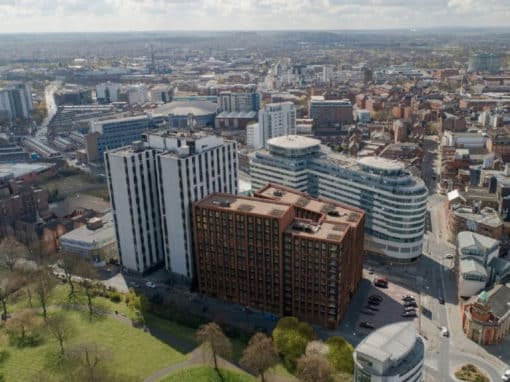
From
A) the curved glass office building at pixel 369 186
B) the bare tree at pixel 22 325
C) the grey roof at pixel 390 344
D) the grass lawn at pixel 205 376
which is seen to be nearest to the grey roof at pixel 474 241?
the curved glass office building at pixel 369 186

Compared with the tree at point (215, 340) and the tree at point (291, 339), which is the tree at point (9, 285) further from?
the tree at point (291, 339)

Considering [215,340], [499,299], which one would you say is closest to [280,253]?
[215,340]

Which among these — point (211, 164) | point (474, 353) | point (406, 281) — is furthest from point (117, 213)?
point (474, 353)

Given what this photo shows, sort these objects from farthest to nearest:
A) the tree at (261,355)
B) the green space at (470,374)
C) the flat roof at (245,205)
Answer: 1. the flat roof at (245,205)
2. the green space at (470,374)
3. the tree at (261,355)

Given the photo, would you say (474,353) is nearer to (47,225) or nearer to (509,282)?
(509,282)

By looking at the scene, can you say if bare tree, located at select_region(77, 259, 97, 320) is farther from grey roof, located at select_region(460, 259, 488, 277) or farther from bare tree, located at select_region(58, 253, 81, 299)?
grey roof, located at select_region(460, 259, 488, 277)
